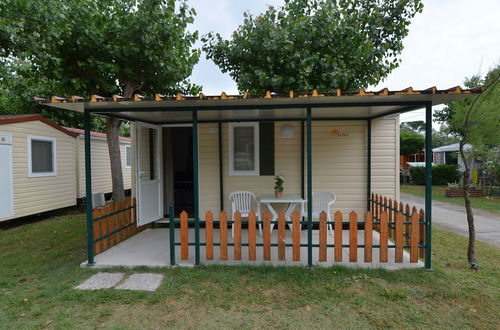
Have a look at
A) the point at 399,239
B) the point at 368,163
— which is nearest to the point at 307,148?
the point at 399,239

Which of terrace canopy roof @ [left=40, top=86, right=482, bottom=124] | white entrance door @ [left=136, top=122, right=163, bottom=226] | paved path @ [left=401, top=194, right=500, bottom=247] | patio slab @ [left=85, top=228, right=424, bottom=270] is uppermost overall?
terrace canopy roof @ [left=40, top=86, right=482, bottom=124]

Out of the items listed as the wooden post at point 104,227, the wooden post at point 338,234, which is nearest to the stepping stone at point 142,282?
the wooden post at point 104,227

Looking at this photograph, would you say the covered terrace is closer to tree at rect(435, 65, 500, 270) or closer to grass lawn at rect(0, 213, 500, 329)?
grass lawn at rect(0, 213, 500, 329)

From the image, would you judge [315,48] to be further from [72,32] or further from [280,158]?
[72,32]

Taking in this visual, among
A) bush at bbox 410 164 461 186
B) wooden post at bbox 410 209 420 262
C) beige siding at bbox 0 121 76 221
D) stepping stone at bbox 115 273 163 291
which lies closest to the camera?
stepping stone at bbox 115 273 163 291

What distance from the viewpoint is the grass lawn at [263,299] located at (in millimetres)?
2752

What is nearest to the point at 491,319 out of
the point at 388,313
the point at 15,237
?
the point at 388,313

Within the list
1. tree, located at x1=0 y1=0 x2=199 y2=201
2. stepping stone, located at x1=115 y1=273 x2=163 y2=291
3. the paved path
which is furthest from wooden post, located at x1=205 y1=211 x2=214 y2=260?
the paved path

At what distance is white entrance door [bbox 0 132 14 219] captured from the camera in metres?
6.75

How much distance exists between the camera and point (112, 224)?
15.8 feet

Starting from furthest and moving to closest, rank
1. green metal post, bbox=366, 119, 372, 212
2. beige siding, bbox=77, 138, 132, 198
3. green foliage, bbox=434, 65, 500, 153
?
beige siding, bbox=77, 138, 132, 198 → green metal post, bbox=366, 119, 372, 212 → green foliage, bbox=434, 65, 500, 153

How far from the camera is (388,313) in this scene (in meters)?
2.87

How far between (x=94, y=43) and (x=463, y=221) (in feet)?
32.1

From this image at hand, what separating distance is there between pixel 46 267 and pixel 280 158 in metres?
4.13
